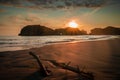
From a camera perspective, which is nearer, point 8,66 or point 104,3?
point 8,66

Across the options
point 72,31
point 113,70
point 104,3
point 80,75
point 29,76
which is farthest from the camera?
point 72,31

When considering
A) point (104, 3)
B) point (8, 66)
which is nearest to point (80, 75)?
point (8, 66)

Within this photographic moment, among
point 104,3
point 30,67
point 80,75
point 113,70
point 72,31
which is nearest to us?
point 80,75

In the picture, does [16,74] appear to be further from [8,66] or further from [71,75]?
[71,75]

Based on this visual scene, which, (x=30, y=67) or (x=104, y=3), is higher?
(x=104, y=3)

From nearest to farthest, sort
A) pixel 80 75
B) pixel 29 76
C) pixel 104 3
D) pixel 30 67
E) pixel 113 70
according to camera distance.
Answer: pixel 80 75, pixel 29 76, pixel 113 70, pixel 30 67, pixel 104 3

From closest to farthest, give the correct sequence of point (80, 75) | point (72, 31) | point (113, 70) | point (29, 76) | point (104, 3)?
point (80, 75) < point (29, 76) < point (113, 70) < point (104, 3) < point (72, 31)

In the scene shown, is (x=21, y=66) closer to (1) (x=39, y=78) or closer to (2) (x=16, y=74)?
(2) (x=16, y=74)

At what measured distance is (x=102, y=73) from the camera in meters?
4.26

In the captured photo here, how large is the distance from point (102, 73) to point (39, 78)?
1666 mm

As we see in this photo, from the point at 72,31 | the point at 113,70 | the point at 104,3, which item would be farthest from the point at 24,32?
the point at 113,70

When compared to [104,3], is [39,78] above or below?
below

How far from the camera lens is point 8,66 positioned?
5070mm

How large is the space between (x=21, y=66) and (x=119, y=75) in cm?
287
